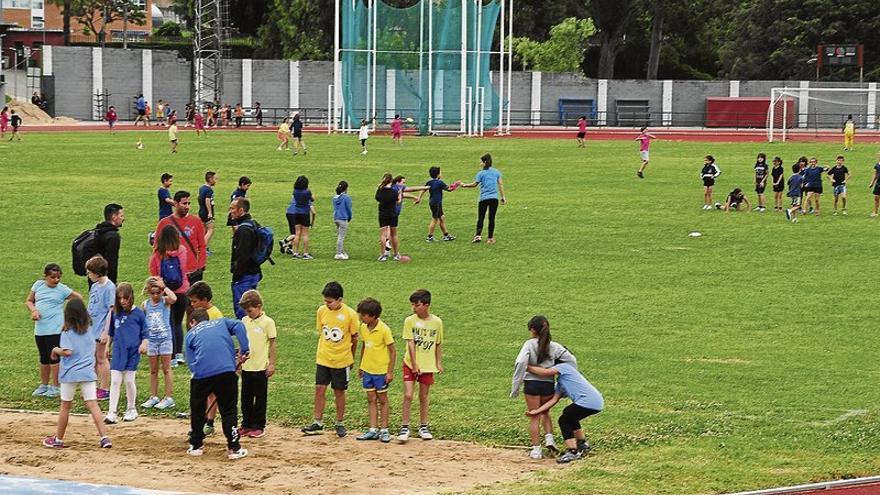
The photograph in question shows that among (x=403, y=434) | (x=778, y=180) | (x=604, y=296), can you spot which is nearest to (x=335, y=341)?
(x=403, y=434)

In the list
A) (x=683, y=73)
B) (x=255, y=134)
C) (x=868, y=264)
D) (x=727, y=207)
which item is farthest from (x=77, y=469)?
(x=683, y=73)

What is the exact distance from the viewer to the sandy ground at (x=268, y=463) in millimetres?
12852

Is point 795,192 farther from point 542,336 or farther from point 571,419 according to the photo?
A: point 542,336

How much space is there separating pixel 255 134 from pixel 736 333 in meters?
46.0

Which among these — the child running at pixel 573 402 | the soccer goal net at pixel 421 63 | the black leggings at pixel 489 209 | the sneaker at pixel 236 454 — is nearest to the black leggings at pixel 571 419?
the child running at pixel 573 402

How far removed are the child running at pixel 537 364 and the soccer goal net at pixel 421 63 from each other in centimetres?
4808

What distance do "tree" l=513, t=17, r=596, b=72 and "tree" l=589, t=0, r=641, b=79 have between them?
358 inches

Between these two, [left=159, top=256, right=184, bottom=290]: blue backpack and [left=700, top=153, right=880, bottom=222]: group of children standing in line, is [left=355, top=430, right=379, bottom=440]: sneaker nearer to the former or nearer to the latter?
[left=159, top=256, right=184, bottom=290]: blue backpack

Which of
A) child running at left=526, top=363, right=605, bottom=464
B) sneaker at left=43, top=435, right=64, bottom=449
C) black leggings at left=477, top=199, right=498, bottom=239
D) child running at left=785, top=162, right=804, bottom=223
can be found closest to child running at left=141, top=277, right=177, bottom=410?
sneaker at left=43, top=435, right=64, bottom=449

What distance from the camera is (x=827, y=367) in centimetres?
1808

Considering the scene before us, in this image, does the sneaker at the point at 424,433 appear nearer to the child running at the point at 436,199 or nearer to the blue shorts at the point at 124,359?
the blue shorts at the point at 124,359

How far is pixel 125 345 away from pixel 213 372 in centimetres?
185

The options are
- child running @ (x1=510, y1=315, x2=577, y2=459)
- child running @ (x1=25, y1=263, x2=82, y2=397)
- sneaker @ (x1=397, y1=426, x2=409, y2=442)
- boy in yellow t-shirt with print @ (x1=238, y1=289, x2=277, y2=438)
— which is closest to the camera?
child running @ (x1=510, y1=315, x2=577, y2=459)

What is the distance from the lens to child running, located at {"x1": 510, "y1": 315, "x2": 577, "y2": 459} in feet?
44.6
